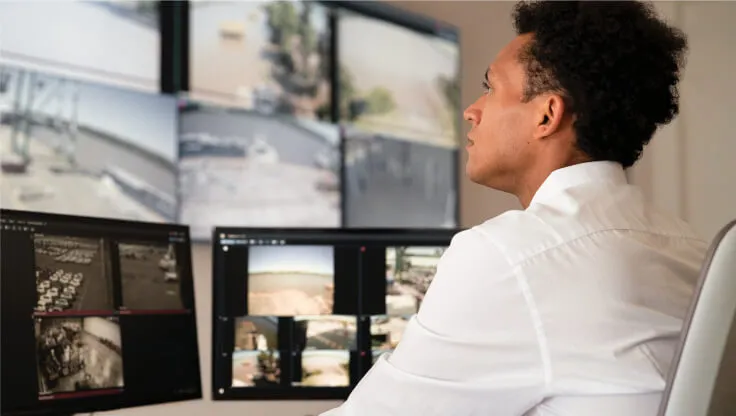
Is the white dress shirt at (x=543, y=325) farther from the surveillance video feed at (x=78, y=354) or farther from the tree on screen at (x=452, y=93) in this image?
the tree on screen at (x=452, y=93)

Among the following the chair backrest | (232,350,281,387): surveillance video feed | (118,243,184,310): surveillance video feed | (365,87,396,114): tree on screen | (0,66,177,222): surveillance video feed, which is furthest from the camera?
(365,87,396,114): tree on screen

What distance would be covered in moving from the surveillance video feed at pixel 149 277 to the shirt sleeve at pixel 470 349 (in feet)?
2.06

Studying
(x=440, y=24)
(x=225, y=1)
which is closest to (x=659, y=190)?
(x=440, y=24)

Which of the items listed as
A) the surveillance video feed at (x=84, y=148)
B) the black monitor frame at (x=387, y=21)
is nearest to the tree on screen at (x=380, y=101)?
the black monitor frame at (x=387, y=21)

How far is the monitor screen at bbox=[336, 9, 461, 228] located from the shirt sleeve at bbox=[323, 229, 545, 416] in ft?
4.82

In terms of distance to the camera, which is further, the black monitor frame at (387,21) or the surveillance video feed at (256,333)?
the black monitor frame at (387,21)

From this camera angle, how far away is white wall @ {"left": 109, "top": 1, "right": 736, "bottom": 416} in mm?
2986

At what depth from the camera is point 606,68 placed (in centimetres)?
110

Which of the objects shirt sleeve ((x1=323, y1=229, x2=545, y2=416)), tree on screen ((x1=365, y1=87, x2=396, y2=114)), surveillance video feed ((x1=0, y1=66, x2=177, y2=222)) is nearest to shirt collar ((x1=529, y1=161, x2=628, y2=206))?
shirt sleeve ((x1=323, y1=229, x2=545, y2=416))

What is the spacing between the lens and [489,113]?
3.91ft

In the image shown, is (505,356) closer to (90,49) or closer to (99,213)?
(99,213)

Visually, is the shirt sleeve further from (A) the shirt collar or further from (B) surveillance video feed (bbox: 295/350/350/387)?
(B) surveillance video feed (bbox: 295/350/350/387)

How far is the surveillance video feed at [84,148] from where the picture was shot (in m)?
1.79

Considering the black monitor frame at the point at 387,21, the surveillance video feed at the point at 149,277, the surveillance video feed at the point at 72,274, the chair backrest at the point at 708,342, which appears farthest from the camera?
the black monitor frame at the point at 387,21
